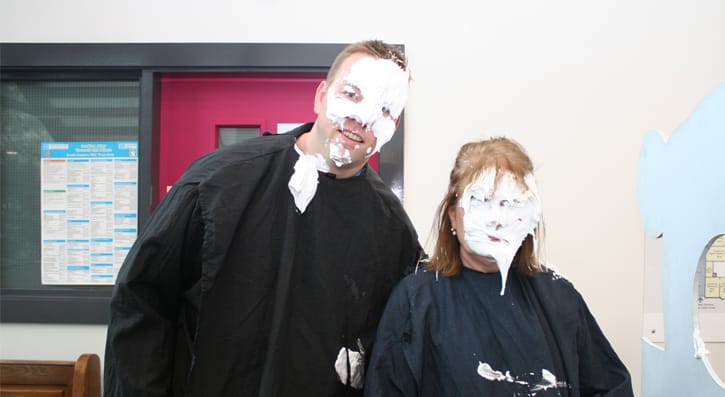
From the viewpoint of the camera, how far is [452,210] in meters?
1.05

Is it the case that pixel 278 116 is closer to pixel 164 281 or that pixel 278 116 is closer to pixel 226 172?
pixel 226 172

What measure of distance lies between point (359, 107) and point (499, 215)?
0.39 meters

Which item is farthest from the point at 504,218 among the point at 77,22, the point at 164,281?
the point at 77,22

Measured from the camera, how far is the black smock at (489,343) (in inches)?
36.8

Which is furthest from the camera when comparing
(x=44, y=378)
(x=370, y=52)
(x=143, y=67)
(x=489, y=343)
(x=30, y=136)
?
(x=30, y=136)

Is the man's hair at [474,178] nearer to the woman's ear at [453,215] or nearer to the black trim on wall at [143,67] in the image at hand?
the woman's ear at [453,215]

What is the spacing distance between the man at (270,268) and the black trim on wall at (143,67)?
0.80m

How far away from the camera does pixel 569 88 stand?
1878 mm

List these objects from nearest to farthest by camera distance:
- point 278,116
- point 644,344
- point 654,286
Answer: point 644,344
point 654,286
point 278,116

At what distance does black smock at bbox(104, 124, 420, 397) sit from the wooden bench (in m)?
0.97

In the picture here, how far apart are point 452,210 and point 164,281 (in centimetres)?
65

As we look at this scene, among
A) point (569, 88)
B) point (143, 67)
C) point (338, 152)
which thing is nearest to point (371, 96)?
point (338, 152)

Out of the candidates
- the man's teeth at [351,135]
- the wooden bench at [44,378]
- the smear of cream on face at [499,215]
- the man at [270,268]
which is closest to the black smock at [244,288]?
the man at [270,268]

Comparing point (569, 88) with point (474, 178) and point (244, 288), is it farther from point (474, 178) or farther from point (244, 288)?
point (244, 288)
